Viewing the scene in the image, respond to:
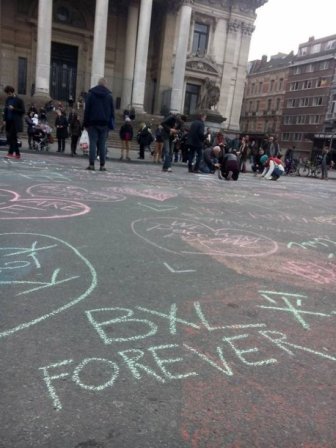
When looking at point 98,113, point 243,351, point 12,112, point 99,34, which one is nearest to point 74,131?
point 12,112

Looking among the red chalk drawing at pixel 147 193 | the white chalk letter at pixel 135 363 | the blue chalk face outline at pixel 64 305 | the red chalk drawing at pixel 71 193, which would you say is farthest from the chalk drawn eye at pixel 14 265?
the red chalk drawing at pixel 147 193

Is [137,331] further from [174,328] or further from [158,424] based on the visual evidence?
[158,424]

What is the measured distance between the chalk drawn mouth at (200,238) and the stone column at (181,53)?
88.0ft

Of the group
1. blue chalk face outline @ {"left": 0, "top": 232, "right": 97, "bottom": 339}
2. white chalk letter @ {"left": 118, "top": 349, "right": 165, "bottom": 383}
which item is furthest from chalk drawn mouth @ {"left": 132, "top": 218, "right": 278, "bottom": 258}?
Answer: white chalk letter @ {"left": 118, "top": 349, "right": 165, "bottom": 383}

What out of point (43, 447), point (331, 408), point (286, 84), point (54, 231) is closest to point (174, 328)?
point (331, 408)

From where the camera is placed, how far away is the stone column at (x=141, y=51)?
93.7 ft

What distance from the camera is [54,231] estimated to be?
474 cm

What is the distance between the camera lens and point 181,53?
30.7 metres

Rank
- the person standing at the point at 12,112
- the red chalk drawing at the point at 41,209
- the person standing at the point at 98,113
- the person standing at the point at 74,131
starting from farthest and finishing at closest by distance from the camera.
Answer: the person standing at the point at 74,131 → the person standing at the point at 12,112 → the person standing at the point at 98,113 → the red chalk drawing at the point at 41,209

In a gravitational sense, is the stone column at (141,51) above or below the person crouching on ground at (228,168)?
above

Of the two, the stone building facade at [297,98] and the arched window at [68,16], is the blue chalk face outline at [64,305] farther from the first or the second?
the stone building facade at [297,98]

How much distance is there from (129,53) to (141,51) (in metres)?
4.00

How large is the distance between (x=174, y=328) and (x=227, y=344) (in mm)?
347

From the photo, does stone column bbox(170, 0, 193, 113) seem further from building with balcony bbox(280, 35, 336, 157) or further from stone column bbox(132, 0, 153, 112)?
building with balcony bbox(280, 35, 336, 157)
